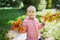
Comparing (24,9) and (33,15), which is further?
(24,9)

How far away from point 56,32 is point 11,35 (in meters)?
0.80

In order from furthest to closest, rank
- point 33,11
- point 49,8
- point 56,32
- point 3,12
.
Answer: point 3,12, point 49,8, point 56,32, point 33,11

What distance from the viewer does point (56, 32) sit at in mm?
3959

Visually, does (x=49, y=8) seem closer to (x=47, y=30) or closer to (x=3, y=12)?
(x=47, y=30)

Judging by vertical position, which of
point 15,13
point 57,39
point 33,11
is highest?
point 33,11

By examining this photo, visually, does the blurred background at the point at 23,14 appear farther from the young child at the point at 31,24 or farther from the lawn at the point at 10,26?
the young child at the point at 31,24

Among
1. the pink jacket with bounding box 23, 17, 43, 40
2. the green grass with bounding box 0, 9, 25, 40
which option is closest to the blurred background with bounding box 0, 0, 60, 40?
the green grass with bounding box 0, 9, 25, 40

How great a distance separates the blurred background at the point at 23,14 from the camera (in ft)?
12.8

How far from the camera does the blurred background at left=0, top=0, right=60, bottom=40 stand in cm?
389

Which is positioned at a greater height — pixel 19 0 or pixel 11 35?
pixel 19 0

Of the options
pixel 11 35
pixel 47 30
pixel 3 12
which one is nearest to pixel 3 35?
pixel 11 35

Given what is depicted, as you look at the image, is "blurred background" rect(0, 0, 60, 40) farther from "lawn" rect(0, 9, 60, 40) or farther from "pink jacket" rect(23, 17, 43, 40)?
"pink jacket" rect(23, 17, 43, 40)

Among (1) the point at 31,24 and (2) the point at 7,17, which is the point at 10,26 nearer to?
(2) the point at 7,17

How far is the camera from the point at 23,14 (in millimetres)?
4301
